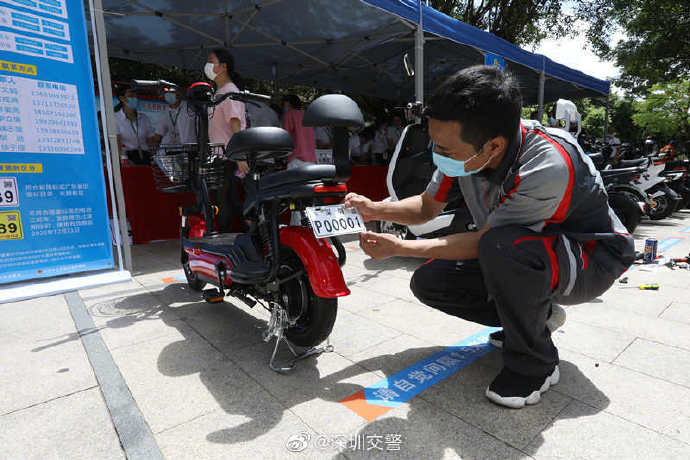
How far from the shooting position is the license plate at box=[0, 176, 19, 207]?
122 inches

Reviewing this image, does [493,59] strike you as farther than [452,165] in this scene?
Yes

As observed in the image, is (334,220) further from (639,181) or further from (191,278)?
(639,181)

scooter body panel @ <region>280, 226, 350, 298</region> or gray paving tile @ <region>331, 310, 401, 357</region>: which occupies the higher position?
scooter body panel @ <region>280, 226, 350, 298</region>

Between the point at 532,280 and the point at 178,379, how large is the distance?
160cm

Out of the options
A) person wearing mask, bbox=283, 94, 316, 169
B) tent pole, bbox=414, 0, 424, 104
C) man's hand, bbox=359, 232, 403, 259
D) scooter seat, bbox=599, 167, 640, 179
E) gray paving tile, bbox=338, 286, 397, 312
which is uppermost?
tent pole, bbox=414, 0, 424, 104

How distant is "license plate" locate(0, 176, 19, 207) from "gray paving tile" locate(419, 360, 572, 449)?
11.0ft

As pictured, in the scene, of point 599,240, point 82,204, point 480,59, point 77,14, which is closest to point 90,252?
point 82,204

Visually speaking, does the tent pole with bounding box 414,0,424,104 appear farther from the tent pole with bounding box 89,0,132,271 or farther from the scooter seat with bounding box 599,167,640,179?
the tent pole with bounding box 89,0,132,271

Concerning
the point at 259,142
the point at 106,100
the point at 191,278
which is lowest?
the point at 191,278

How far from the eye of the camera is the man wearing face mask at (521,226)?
58.1 inches

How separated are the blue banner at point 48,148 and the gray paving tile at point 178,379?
1760 mm

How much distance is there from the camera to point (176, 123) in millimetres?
4676
